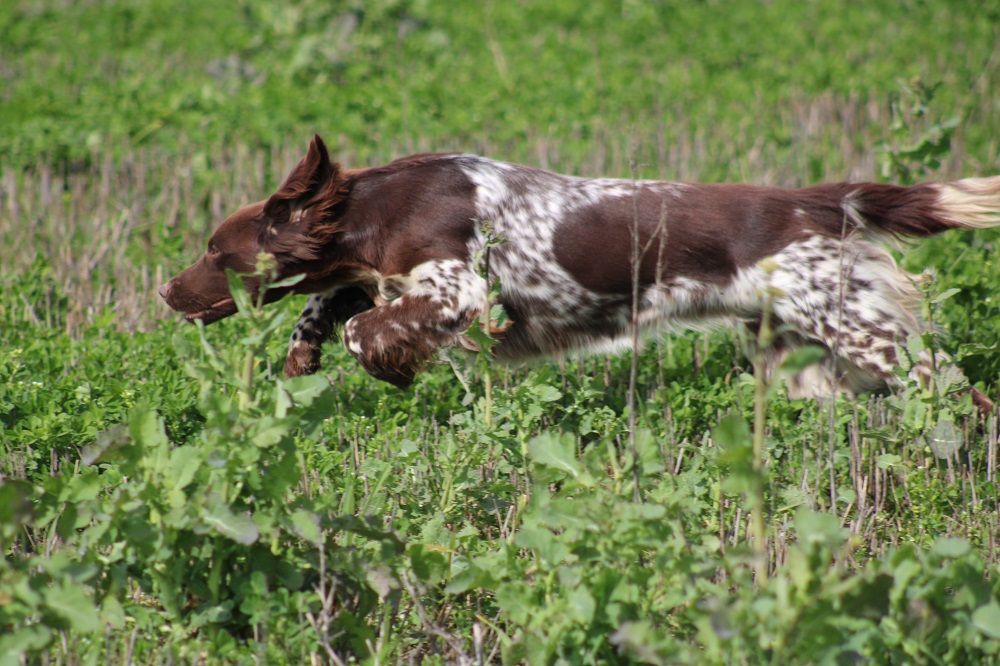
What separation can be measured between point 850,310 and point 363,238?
185 cm

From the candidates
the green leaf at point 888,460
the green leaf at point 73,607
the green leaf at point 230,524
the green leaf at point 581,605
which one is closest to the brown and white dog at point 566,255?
the green leaf at point 888,460

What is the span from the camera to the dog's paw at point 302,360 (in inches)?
185

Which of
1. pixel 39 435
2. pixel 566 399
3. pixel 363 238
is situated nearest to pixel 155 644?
pixel 39 435

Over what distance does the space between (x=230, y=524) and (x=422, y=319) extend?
5.72 ft

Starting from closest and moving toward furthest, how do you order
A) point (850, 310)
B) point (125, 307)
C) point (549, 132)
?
point (850, 310)
point (125, 307)
point (549, 132)

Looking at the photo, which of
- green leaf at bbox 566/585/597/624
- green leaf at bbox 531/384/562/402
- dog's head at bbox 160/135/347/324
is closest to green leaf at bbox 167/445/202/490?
green leaf at bbox 566/585/597/624

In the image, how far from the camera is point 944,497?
388 centimetres

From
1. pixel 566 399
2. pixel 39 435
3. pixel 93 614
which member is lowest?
pixel 566 399

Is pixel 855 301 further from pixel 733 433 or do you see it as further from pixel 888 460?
pixel 733 433

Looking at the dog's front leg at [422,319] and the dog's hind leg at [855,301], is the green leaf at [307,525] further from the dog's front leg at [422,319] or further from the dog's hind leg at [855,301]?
the dog's hind leg at [855,301]

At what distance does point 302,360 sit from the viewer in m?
4.70

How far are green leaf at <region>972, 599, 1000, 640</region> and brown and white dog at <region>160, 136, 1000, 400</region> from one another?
206cm

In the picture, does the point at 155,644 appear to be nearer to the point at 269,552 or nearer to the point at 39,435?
the point at 269,552

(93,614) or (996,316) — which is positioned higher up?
(93,614)
